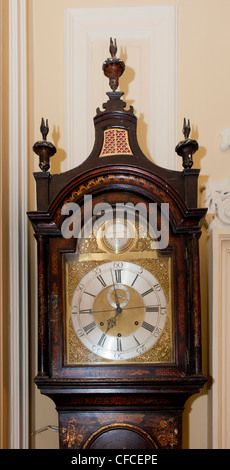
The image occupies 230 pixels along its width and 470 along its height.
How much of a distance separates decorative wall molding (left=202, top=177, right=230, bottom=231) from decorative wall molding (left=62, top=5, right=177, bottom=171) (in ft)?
0.83

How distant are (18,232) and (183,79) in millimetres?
832

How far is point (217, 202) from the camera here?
1765mm

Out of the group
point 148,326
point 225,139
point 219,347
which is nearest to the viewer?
point 148,326

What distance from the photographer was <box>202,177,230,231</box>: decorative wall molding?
1.75 meters

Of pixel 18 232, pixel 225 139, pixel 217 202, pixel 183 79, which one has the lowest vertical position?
pixel 18 232

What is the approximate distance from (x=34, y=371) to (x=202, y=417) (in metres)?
0.62

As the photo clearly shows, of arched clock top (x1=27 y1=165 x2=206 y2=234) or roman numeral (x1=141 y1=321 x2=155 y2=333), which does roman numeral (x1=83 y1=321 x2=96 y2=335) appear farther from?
arched clock top (x1=27 y1=165 x2=206 y2=234)

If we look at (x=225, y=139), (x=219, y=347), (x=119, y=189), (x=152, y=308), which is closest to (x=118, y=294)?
(x=152, y=308)

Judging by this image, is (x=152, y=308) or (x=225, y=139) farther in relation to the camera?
(x=225, y=139)

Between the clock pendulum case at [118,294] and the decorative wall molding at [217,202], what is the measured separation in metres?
0.27

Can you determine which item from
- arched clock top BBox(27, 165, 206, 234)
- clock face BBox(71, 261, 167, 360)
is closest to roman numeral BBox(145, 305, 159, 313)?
clock face BBox(71, 261, 167, 360)

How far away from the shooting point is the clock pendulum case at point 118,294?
149cm

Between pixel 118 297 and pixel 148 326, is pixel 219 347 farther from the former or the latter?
pixel 118 297

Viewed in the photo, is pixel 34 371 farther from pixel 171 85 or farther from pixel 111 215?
pixel 171 85
